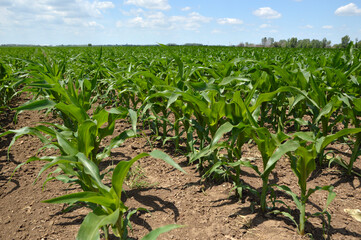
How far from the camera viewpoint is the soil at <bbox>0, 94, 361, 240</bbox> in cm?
162

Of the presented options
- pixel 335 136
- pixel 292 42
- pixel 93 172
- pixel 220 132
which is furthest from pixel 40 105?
pixel 292 42

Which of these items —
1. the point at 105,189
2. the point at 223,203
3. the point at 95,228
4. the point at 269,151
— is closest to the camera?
the point at 95,228

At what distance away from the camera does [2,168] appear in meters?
2.59

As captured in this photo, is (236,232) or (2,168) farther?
(2,168)

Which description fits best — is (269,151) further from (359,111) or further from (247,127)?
(359,111)

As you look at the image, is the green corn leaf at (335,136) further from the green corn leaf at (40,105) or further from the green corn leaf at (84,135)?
the green corn leaf at (40,105)

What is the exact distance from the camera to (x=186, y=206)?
188 centimetres

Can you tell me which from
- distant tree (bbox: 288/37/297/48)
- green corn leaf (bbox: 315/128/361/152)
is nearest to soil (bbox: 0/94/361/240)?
green corn leaf (bbox: 315/128/361/152)

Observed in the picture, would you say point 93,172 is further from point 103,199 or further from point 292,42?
point 292,42

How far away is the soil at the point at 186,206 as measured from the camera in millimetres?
1621

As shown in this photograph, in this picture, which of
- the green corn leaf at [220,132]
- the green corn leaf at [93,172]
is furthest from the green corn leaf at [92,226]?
the green corn leaf at [220,132]

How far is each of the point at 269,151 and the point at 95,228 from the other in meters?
1.05

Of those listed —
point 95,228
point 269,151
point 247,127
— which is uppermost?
point 247,127

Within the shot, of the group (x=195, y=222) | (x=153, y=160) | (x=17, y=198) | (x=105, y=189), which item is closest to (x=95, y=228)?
(x=105, y=189)
